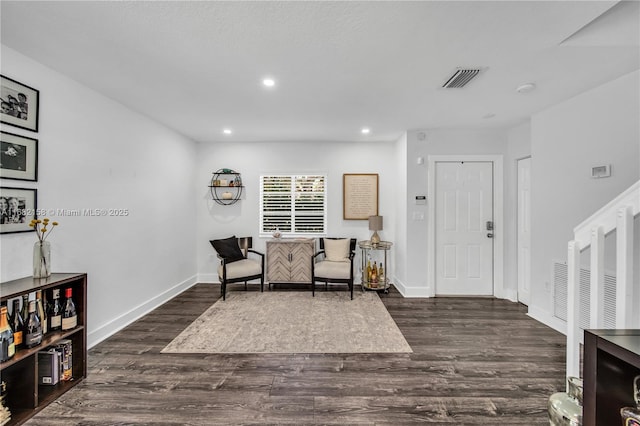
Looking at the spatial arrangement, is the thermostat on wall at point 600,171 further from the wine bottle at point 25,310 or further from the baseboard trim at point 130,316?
the baseboard trim at point 130,316

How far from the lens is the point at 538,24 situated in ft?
6.13

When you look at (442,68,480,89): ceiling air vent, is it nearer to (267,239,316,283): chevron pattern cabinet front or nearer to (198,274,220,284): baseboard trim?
(267,239,316,283): chevron pattern cabinet front

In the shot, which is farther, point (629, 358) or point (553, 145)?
point (553, 145)

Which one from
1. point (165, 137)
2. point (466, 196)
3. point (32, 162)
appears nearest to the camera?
point (32, 162)

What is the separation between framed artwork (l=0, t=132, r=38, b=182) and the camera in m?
2.13

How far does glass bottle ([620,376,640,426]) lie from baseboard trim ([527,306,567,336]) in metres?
2.64

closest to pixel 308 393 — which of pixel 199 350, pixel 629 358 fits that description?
pixel 199 350

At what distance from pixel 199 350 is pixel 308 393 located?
4.09 feet

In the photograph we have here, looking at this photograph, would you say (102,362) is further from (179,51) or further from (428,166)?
(428,166)

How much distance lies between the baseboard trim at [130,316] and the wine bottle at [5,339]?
1.14m

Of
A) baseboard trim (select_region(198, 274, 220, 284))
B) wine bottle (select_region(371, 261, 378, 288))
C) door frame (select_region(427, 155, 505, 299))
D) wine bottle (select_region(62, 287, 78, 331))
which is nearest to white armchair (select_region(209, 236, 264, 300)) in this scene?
baseboard trim (select_region(198, 274, 220, 284))

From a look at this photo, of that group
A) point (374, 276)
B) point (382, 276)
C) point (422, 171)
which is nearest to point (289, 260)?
point (374, 276)

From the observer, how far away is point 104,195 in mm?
3105

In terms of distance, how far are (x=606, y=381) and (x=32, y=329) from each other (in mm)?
3132
